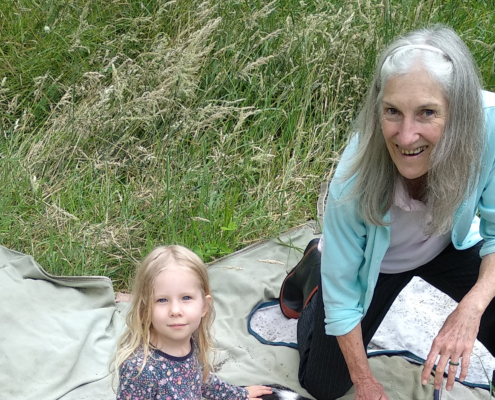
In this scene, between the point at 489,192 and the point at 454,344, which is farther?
the point at 489,192

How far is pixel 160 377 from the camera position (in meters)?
2.34

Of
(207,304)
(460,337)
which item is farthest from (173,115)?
(460,337)

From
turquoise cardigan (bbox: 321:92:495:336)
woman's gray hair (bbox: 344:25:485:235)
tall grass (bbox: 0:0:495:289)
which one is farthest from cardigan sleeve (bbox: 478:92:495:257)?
tall grass (bbox: 0:0:495:289)

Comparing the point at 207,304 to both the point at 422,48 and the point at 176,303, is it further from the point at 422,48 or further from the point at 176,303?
the point at 422,48

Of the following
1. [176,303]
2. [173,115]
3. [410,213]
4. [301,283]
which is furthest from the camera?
[173,115]

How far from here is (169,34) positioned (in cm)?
485

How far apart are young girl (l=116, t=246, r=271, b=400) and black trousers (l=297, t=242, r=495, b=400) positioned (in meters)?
0.68

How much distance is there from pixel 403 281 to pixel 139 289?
1.13m

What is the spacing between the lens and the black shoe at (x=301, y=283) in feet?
10.6

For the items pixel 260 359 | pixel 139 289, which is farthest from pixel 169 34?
pixel 139 289

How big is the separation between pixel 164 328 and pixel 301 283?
1.14 metres

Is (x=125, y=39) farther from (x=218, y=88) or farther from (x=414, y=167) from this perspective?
(x=414, y=167)

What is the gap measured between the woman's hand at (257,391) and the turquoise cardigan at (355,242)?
37 cm

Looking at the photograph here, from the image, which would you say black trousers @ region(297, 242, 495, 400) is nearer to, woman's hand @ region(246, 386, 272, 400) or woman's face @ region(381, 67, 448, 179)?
woman's hand @ region(246, 386, 272, 400)
